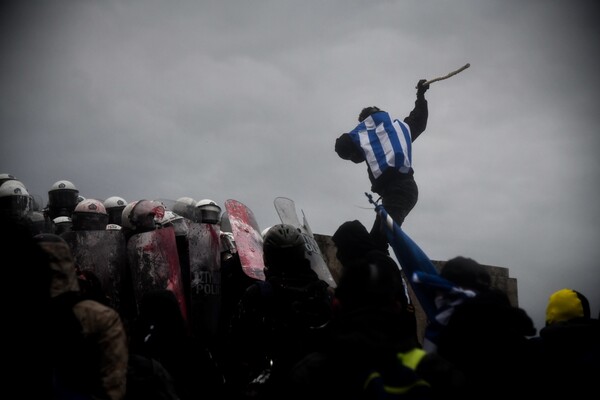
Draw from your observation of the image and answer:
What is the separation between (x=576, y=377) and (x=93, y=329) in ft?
8.23

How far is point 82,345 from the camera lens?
2.41 metres

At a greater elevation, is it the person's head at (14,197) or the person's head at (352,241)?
the person's head at (14,197)

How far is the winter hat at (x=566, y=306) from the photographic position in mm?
3652

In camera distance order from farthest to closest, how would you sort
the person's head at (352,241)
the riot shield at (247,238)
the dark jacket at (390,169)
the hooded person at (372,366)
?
the dark jacket at (390,169), the riot shield at (247,238), the person's head at (352,241), the hooded person at (372,366)

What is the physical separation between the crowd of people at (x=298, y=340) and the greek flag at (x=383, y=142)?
1874 millimetres

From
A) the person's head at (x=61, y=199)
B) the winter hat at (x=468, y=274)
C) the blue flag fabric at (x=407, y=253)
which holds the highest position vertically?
the person's head at (x=61, y=199)

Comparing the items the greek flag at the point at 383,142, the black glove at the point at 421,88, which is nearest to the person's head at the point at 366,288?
the greek flag at the point at 383,142

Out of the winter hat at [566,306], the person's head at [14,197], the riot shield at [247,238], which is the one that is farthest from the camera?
the person's head at [14,197]

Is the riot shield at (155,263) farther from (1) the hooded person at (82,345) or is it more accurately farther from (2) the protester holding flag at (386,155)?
(1) the hooded person at (82,345)

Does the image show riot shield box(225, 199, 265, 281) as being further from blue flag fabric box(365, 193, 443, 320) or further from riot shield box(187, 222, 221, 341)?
blue flag fabric box(365, 193, 443, 320)

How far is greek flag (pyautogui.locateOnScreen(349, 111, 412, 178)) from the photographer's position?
539cm

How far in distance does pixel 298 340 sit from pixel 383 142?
281cm

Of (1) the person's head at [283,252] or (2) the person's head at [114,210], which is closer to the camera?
(1) the person's head at [283,252]

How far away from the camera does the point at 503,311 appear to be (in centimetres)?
266
